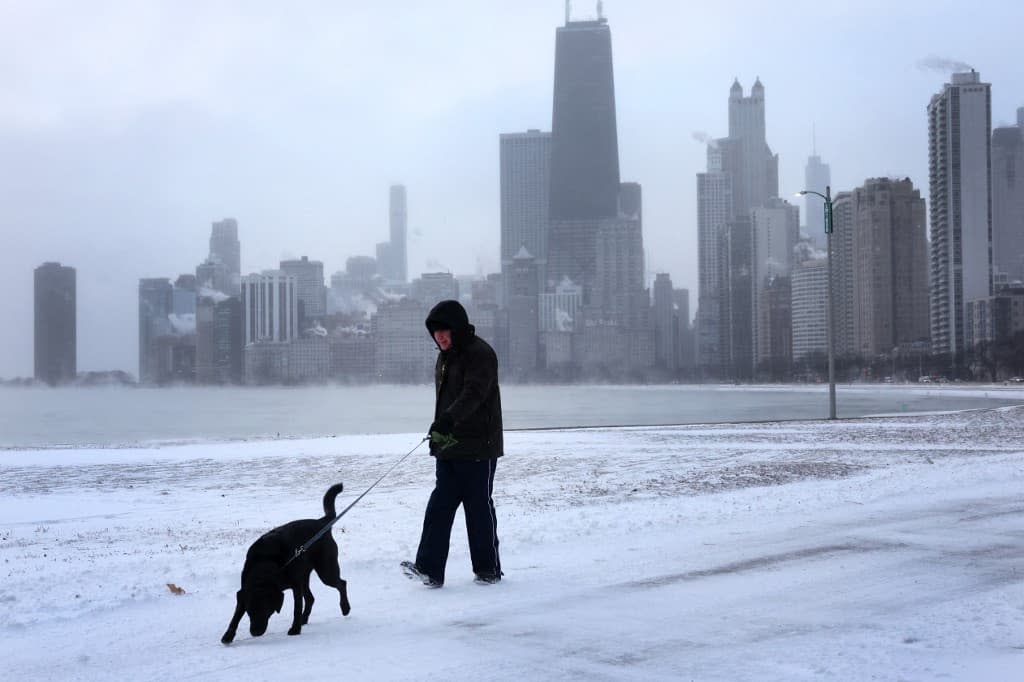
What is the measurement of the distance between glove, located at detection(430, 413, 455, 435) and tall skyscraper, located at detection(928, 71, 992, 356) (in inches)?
7440

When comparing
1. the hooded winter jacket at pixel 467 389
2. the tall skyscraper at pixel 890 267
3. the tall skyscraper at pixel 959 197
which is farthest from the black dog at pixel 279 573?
the tall skyscraper at pixel 890 267

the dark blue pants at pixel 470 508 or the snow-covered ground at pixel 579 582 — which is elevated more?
the dark blue pants at pixel 470 508

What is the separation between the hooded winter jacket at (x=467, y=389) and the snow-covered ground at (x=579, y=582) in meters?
0.87

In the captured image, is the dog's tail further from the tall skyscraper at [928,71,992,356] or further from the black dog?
the tall skyscraper at [928,71,992,356]

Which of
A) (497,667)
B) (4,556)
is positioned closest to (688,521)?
(497,667)

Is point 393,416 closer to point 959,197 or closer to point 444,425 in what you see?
point 444,425

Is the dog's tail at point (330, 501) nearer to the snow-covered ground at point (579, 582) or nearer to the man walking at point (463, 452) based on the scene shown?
the snow-covered ground at point (579, 582)

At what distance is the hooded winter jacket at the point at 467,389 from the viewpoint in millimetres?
5930

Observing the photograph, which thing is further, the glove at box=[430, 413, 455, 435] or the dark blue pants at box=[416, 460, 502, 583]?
the dark blue pants at box=[416, 460, 502, 583]

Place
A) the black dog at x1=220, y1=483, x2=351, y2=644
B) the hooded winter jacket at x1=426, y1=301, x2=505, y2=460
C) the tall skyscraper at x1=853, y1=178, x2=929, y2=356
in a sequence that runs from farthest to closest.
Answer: the tall skyscraper at x1=853, y1=178, x2=929, y2=356, the hooded winter jacket at x1=426, y1=301, x2=505, y2=460, the black dog at x1=220, y1=483, x2=351, y2=644

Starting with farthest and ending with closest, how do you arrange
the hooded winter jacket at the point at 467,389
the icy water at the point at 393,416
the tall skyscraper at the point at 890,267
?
the tall skyscraper at the point at 890,267 < the icy water at the point at 393,416 < the hooded winter jacket at the point at 467,389

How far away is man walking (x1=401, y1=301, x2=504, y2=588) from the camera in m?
5.96

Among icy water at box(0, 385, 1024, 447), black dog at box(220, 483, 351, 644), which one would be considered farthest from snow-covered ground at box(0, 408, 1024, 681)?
icy water at box(0, 385, 1024, 447)

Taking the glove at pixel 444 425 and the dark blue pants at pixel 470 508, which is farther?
the dark blue pants at pixel 470 508
